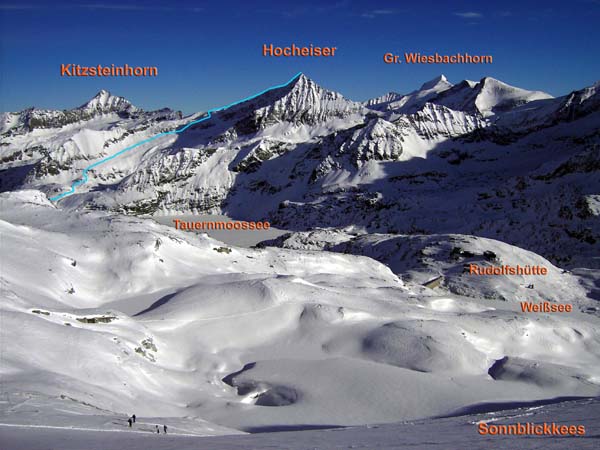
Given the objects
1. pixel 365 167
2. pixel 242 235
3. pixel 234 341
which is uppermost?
pixel 365 167

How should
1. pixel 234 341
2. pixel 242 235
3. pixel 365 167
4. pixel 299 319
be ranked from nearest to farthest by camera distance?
pixel 234 341 → pixel 299 319 → pixel 242 235 → pixel 365 167

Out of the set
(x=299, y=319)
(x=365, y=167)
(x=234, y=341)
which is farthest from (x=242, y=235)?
(x=234, y=341)

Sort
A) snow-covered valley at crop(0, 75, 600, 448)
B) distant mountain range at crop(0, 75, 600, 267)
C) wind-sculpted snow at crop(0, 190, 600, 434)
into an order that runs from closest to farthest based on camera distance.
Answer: snow-covered valley at crop(0, 75, 600, 448), wind-sculpted snow at crop(0, 190, 600, 434), distant mountain range at crop(0, 75, 600, 267)

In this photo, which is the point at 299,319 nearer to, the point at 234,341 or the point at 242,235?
the point at 234,341

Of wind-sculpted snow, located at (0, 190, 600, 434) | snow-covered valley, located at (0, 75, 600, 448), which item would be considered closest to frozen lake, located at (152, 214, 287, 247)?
snow-covered valley, located at (0, 75, 600, 448)

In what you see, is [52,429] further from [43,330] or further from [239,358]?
[239,358]

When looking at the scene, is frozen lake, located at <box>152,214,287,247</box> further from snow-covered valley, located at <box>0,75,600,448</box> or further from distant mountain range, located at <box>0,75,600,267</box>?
snow-covered valley, located at <box>0,75,600,448</box>

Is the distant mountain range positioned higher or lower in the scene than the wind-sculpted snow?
higher

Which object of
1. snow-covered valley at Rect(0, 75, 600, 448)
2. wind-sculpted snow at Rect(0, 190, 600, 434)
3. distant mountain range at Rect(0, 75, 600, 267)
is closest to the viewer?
snow-covered valley at Rect(0, 75, 600, 448)

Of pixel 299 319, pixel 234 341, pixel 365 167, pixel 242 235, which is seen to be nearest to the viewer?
pixel 234 341

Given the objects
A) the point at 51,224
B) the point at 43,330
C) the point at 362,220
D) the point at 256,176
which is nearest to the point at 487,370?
the point at 43,330
